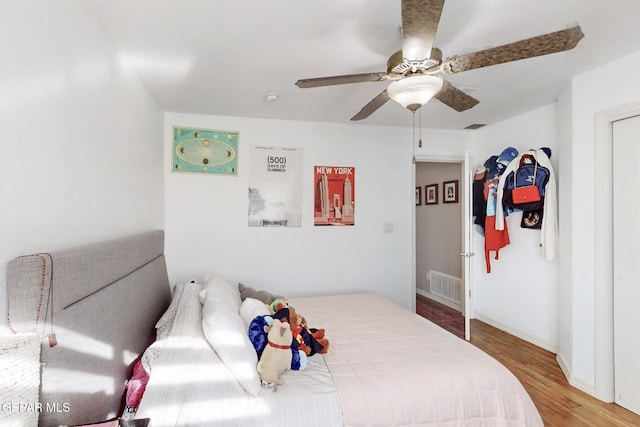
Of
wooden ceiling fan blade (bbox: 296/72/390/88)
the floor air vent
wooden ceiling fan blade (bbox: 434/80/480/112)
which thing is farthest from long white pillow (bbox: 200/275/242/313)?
the floor air vent

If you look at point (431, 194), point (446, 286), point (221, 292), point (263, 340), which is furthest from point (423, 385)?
point (431, 194)

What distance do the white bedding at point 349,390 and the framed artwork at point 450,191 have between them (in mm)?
3024

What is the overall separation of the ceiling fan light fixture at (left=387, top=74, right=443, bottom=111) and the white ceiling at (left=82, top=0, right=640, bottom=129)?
1.12 feet

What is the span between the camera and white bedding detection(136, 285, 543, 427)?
124cm

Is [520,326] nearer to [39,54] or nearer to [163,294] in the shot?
[163,294]

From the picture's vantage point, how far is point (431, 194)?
4969 mm

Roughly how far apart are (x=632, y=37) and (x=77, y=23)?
119 inches

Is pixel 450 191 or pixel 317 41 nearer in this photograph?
pixel 317 41

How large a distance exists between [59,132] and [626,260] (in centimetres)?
332

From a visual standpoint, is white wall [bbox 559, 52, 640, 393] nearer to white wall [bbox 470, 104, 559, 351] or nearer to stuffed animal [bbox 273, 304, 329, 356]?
white wall [bbox 470, 104, 559, 351]

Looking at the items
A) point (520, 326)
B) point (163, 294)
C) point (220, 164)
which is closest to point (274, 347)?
point (163, 294)

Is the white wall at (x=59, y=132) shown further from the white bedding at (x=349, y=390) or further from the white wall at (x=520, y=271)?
the white wall at (x=520, y=271)

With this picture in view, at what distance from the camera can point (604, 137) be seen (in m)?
2.27

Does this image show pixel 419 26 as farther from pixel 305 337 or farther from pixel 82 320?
pixel 82 320
